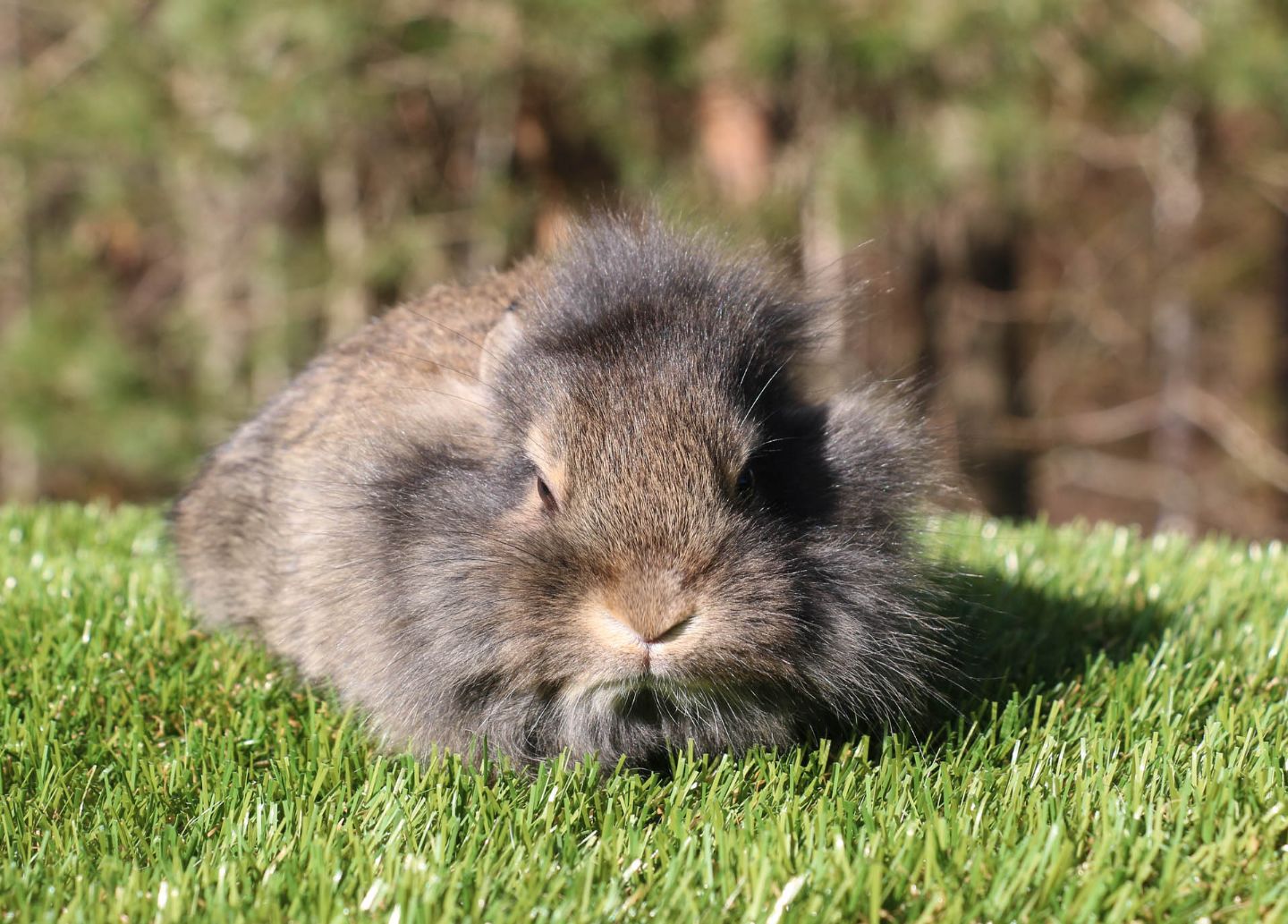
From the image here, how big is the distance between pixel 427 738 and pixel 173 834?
0.60 m

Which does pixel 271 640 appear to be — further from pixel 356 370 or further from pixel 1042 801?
pixel 1042 801

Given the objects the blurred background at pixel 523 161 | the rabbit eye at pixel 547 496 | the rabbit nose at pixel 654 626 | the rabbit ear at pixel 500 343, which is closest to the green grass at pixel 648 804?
the rabbit nose at pixel 654 626

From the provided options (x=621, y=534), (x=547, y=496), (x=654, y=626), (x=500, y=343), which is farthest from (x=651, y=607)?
(x=500, y=343)

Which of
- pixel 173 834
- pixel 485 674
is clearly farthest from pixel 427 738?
pixel 173 834

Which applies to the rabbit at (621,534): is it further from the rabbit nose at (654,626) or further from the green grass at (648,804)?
the green grass at (648,804)

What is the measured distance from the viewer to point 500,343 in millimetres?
3027

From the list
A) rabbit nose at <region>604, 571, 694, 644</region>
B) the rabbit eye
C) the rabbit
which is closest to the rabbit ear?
the rabbit

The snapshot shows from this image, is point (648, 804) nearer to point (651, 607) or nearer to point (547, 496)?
point (651, 607)

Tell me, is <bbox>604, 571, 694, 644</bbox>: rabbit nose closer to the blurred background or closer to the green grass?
the green grass

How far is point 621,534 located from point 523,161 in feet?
23.4

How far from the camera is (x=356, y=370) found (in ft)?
12.1

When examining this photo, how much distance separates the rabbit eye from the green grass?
560 mm

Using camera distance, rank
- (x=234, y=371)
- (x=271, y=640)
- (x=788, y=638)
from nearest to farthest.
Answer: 1. (x=788, y=638)
2. (x=271, y=640)
3. (x=234, y=371)

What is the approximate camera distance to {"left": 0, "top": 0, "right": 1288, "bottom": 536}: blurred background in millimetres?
7652
